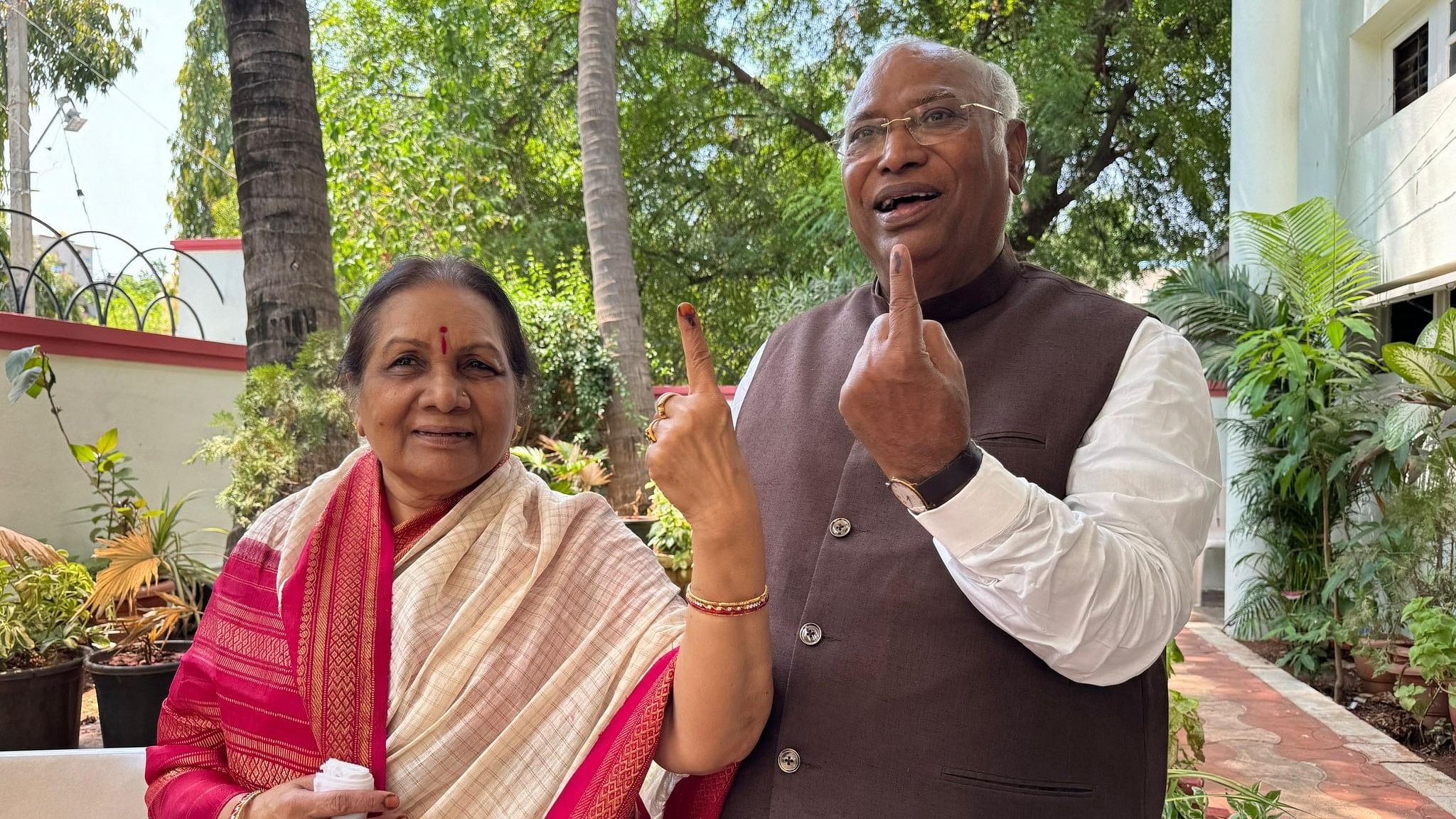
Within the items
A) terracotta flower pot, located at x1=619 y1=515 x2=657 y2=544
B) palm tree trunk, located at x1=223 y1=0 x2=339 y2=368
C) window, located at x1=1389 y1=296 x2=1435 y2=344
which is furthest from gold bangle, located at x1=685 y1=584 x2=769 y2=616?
window, located at x1=1389 y1=296 x2=1435 y2=344

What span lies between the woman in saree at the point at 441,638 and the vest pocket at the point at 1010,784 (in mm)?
261

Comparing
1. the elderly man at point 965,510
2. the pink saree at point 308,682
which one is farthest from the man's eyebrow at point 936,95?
the pink saree at point 308,682

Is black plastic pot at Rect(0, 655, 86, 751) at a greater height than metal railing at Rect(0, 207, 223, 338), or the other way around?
metal railing at Rect(0, 207, 223, 338)

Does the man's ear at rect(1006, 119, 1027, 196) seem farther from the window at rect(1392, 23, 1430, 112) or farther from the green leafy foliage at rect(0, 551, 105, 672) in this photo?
the window at rect(1392, 23, 1430, 112)

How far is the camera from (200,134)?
2500 centimetres

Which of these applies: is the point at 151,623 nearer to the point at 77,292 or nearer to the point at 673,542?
the point at 673,542

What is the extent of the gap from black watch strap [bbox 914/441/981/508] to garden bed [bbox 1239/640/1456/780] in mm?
4500

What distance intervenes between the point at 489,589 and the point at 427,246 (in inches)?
482

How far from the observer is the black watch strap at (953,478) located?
4.34 feet

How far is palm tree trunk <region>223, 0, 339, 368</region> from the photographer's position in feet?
16.3

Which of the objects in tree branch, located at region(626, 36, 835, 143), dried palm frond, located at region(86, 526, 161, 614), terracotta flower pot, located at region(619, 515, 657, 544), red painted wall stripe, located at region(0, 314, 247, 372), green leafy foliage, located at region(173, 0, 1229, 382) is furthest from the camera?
tree branch, located at region(626, 36, 835, 143)

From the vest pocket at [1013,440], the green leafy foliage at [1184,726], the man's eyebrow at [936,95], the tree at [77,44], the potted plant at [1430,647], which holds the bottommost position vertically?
the potted plant at [1430,647]

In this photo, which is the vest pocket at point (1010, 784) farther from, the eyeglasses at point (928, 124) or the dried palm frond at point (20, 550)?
the dried palm frond at point (20, 550)

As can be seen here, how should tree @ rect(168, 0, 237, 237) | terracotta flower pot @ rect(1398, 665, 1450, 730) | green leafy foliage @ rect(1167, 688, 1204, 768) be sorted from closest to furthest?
green leafy foliage @ rect(1167, 688, 1204, 768) < terracotta flower pot @ rect(1398, 665, 1450, 730) < tree @ rect(168, 0, 237, 237)
